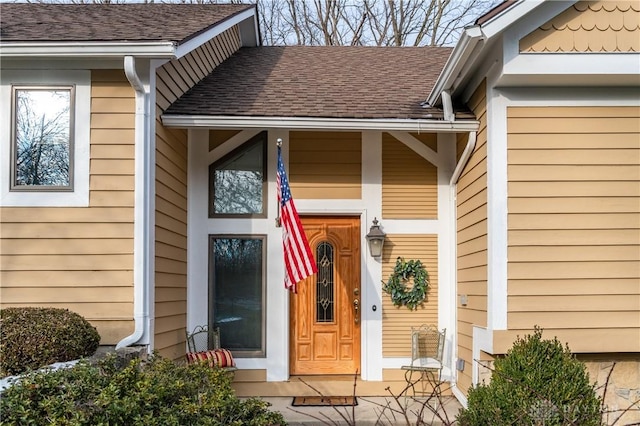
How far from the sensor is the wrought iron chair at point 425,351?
595 cm

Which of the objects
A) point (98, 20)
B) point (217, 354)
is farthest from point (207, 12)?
point (217, 354)

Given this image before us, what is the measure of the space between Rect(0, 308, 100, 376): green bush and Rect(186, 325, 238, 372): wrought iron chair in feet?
5.36

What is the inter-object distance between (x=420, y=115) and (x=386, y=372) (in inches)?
111

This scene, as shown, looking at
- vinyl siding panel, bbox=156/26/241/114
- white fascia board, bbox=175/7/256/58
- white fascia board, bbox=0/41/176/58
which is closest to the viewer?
white fascia board, bbox=0/41/176/58

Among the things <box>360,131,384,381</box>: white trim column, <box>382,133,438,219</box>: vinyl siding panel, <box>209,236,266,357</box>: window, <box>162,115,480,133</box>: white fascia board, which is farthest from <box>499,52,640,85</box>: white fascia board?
<box>209,236,266,357</box>: window

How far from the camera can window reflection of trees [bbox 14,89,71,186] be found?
4.66 metres

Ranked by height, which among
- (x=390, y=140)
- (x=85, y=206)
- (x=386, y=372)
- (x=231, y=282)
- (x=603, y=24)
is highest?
(x=603, y=24)

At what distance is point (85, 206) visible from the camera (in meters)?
4.65

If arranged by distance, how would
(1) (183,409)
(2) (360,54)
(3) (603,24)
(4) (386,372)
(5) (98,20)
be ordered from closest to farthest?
(1) (183,409) < (3) (603,24) < (5) (98,20) < (4) (386,372) < (2) (360,54)

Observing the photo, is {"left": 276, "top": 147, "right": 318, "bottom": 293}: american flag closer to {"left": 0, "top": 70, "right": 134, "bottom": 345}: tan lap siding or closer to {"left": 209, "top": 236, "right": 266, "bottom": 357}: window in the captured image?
{"left": 209, "top": 236, "right": 266, "bottom": 357}: window

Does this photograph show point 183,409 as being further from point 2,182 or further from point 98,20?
point 98,20

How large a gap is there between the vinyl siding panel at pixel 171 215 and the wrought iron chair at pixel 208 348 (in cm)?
12

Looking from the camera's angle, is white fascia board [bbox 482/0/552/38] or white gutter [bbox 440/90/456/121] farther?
white gutter [bbox 440/90/456/121]

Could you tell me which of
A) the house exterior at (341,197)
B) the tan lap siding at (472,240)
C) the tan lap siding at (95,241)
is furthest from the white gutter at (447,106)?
the tan lap siding at (95,241)
